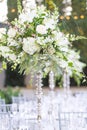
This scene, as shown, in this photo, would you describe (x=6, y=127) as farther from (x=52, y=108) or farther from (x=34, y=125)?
(x=52, y=108)

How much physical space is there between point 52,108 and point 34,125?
2.27m

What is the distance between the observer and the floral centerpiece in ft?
19.1

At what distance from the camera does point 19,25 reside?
5953mm

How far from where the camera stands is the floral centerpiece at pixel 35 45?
5820mm

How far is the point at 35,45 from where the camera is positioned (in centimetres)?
582

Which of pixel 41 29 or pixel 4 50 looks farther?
pixel 4 50

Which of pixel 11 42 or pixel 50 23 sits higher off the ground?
pixel 50 23

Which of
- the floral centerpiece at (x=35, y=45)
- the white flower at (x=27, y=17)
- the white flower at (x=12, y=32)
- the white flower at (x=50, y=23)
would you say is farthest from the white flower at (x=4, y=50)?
the white flower at (x=50, y=23)

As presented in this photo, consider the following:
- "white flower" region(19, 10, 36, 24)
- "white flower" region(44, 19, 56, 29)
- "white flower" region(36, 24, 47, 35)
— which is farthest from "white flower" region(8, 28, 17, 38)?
"white flower" region(44, 19, 56, 29)

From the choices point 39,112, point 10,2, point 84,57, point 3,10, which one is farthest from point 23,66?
point 84,57

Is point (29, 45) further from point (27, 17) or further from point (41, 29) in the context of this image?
point (27, 17)

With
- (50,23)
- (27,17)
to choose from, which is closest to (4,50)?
(27,17)

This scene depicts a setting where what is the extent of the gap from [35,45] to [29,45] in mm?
76

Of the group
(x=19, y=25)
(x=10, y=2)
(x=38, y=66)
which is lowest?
(x=38, y=66)
